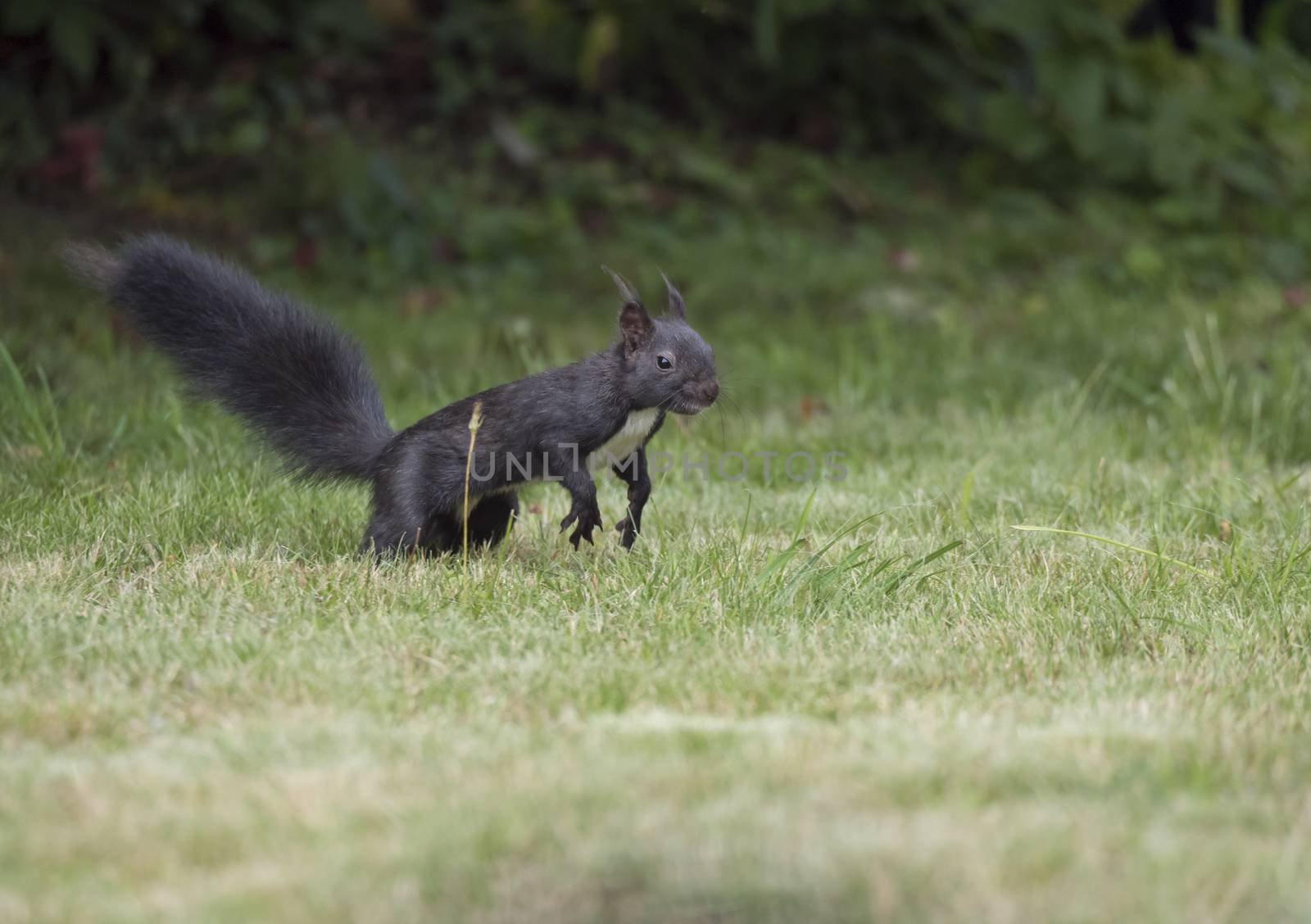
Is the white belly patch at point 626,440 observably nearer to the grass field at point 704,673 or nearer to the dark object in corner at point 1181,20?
the grass field at point 704,673

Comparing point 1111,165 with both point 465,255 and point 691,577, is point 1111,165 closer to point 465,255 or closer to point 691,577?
point 465,255

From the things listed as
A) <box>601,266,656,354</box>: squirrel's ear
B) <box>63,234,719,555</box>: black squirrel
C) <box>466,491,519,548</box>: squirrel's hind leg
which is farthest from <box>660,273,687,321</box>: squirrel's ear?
<box>466,491,519,548</box>: squirrel's hind leg

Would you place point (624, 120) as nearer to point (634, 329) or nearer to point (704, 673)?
point (634, 329)

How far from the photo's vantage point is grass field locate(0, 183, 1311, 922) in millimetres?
1906

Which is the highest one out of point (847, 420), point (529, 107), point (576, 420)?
point (529, 107)

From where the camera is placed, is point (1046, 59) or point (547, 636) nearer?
point (547, 636)

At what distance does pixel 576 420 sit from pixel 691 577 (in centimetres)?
44

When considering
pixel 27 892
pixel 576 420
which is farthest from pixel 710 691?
pixel 27 892

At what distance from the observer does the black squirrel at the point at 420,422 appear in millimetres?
3373

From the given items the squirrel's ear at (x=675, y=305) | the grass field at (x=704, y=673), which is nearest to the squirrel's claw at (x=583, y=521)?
the grass field at (x=704, y=673)

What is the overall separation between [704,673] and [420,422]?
1.10 m

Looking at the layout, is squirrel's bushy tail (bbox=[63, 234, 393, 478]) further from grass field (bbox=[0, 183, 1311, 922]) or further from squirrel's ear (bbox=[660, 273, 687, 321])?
squirrel's ear (bbox=[660, 273, 687, 321])

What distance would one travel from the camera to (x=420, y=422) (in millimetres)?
3473

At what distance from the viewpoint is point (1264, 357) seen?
17.9 feet
